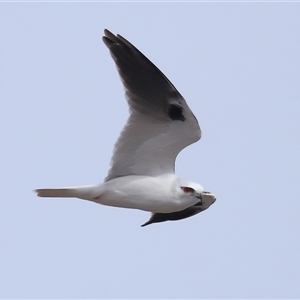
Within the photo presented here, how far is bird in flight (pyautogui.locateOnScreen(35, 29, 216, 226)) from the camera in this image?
17.8m

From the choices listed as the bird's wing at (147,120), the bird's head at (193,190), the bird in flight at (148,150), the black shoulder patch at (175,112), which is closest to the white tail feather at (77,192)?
the bird in flight at (148,150)

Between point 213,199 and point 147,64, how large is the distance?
2513 millimetres

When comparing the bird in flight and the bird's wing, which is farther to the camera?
the bird in flight

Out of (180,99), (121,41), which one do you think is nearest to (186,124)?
(180,99)

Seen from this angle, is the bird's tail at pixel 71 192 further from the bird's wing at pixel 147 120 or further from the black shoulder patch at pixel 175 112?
the black shoulder patch at pixel 175 112

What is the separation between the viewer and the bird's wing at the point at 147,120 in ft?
57.7

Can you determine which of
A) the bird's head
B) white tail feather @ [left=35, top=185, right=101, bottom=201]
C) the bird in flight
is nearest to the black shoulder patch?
the bird in flight

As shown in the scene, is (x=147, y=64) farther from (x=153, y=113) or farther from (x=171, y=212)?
(x=171, y=212)

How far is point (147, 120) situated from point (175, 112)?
41 cm

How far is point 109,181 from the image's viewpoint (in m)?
18.2

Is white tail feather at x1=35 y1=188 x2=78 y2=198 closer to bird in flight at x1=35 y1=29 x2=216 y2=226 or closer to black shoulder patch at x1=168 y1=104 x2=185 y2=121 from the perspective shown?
bird in flight at x1=35 y1=29 x2=216 y2=226

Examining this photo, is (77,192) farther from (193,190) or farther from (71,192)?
(193,190)

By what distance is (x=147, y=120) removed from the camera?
1802 centimetres

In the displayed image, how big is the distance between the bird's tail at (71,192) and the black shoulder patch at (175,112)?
1491 mm
